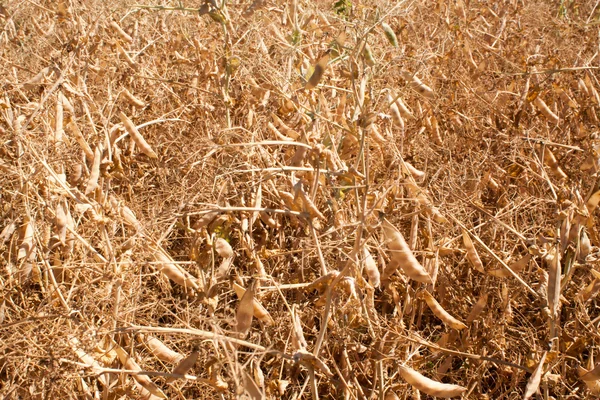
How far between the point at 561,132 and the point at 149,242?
159cm

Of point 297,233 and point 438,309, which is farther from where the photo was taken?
point 297,233

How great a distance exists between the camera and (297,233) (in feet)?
6.48

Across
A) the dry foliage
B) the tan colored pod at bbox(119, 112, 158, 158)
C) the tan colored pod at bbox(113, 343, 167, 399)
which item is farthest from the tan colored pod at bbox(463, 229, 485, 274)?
the tan colored pod at bbox(119, 112, 158, 158)

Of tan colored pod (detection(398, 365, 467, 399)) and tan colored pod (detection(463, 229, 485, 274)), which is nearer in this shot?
tan colored pod (detection(398, 365, 467, 399))

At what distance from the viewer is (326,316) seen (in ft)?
4.19

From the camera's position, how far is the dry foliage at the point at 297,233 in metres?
1.36

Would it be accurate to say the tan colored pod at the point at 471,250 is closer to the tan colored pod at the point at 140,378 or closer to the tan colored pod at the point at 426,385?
the tan colored pod at the point at 426,385

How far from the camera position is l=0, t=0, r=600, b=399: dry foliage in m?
1.36

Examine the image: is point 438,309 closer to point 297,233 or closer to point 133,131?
point 297,233

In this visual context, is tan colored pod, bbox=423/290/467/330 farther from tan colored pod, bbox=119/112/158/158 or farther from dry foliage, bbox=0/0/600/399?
tan colored pod, bbox=119/112/158/158

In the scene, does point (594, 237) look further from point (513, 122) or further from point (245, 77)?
point (245, 77)

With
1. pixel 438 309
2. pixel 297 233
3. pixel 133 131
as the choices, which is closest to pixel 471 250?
pixel 438 309

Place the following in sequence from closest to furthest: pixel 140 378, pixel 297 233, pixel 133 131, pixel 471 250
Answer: pixel 140 378 < pixel 471 250 < pixel 133 131 < pixel 297 233

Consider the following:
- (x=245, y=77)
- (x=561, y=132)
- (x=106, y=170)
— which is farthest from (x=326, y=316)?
(x=561, y=132)
